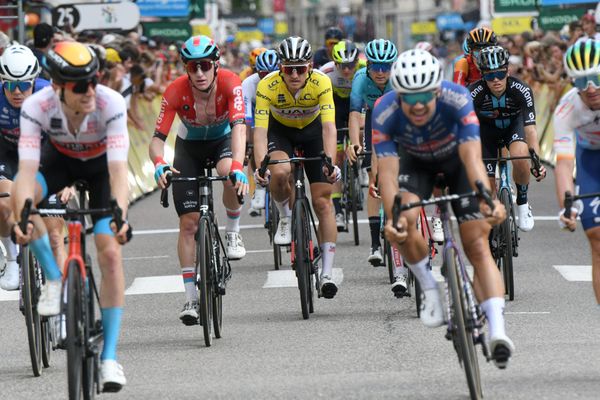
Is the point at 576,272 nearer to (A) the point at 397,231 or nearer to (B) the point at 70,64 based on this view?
(A) the point at 397,231

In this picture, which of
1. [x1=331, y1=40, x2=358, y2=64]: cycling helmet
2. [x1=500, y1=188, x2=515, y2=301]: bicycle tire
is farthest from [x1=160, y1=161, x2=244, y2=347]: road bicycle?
[x1=331, y1=40, x2=358, y2=64]: cycling helmet

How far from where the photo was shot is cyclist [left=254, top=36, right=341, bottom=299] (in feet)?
43.1

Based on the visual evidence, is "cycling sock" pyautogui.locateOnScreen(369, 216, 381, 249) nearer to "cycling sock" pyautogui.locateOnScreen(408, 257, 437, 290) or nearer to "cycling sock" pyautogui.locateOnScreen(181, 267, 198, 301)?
"cycling sock" pyautogui.locateOnScreen(181, 267, 198, 301)

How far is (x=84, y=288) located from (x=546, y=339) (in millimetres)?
3792

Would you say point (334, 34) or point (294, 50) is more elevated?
point (294, 50)

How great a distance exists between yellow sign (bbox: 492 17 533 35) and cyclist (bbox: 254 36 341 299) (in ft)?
124

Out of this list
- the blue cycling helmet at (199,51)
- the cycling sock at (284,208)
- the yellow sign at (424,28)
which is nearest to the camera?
the blue cycling helmet at (199,51)

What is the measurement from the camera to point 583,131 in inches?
386

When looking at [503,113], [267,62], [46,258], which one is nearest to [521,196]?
[503,113]

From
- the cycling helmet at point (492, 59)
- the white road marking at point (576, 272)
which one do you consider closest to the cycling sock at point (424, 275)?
the cycling helmet at point (492, 59)

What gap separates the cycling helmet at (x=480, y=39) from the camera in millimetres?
15750

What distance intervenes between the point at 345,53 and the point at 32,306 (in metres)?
7.59

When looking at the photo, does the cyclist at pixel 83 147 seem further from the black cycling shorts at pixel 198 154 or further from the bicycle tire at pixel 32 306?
the black cycling shorts at pixel 198 154

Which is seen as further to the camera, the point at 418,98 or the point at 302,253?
the point at 302,253
